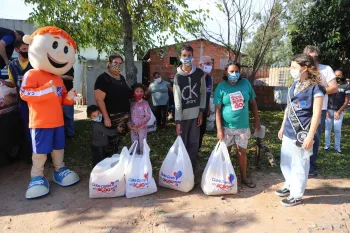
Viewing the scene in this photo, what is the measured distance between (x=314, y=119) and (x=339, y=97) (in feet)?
8.61

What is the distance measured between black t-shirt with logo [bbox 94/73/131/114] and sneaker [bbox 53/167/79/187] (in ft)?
3.21

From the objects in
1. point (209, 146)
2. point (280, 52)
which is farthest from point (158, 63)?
point (280, 52)

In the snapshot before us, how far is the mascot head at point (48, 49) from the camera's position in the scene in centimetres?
319

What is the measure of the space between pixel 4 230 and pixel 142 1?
170 inches

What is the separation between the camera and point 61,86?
136 inches

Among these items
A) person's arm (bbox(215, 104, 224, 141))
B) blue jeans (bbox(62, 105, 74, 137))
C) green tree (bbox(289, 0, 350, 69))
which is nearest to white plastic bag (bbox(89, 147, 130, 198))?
person's arm (bbox(215, 104, 224, 141))

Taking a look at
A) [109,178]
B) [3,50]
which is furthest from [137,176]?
[3,50]

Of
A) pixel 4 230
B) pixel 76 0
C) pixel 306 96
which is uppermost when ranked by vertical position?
pixel 76 0

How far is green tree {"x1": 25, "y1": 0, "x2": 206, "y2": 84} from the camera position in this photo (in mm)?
4766

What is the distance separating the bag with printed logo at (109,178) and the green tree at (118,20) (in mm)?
2517

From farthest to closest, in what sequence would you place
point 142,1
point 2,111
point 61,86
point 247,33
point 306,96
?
1. point 247,33
2. point 142,1
3. point 2,111
4. point 61,86
5. point 306,96

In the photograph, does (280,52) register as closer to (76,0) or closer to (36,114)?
(76,0)

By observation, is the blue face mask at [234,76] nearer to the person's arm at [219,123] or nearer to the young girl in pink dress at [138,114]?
the person's arm at [219,123]

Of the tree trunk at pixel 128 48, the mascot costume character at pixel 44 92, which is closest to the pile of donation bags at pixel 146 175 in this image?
the mascot costume character at pixel 44 92
